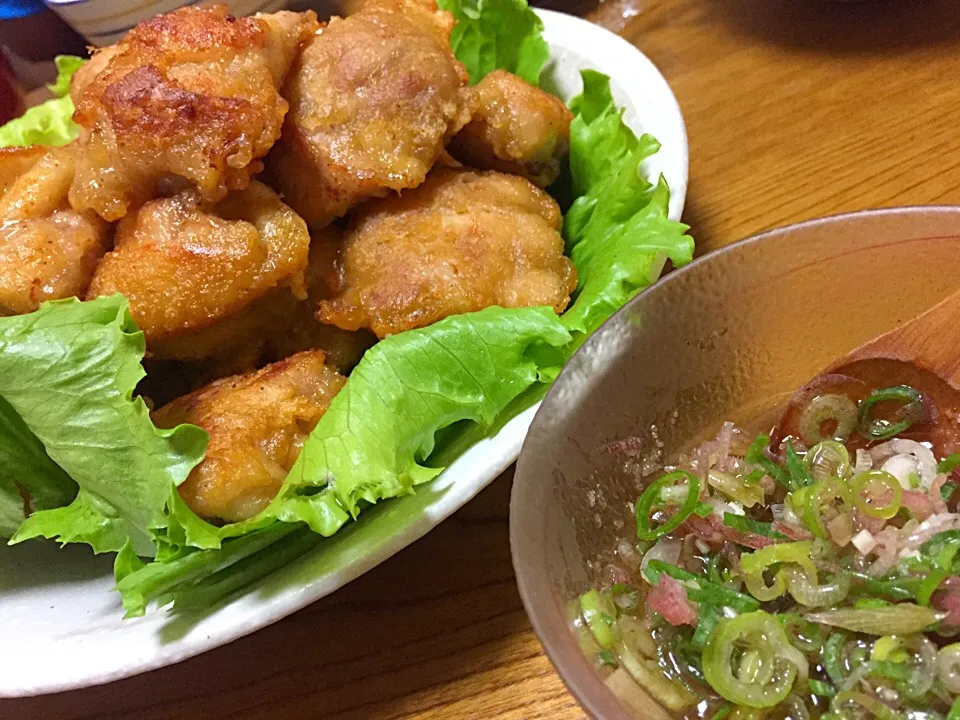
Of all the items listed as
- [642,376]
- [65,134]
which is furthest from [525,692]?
[65,134]

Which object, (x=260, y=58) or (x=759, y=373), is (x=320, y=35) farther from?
(x=759, y=373)

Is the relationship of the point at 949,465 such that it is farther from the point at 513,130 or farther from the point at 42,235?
the point at 42,235

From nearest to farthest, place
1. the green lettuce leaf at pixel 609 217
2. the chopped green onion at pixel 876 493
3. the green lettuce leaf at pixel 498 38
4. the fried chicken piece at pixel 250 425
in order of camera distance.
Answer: the chopped green onion at pixel 876 493 < the fried chicken piece at pixel 250 425 < the green lettuce leaf at pixel 609 217 < the green lettuce leaf at pixel 498 38

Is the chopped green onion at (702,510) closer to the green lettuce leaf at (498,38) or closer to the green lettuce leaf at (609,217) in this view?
the green lettuce leaf at (609,217)

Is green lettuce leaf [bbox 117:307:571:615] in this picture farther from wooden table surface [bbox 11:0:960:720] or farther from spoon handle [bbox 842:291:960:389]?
spoon handle [bbox 842:291:960:389]

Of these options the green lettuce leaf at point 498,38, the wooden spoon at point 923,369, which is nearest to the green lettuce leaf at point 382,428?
the wooden spoon at point 923,369
